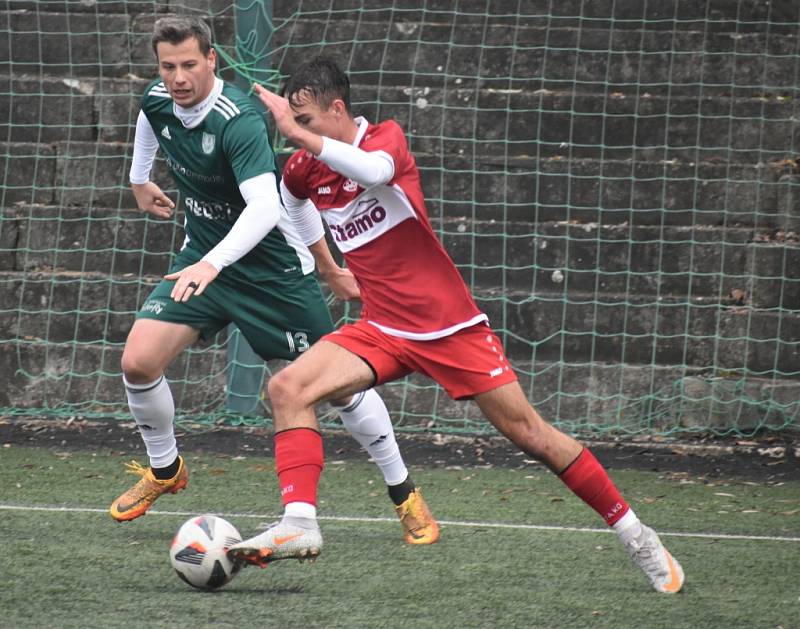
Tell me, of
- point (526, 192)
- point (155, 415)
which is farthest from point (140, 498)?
point (526, 192)

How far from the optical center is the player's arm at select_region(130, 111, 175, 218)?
549 centimetres

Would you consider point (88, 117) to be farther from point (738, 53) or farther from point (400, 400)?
point (738, 53)

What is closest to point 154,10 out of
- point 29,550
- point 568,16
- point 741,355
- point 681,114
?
point 568,16

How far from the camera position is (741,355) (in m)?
8.08

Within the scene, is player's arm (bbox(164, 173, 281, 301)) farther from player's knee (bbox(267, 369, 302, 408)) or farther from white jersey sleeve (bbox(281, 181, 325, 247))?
player's knee (bbox(267, 369, 302, 408))

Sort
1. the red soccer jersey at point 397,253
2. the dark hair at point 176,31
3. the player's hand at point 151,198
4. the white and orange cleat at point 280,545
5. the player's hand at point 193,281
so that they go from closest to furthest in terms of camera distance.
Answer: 1. the white and orange cleat at point 280,545
2. the player's hand at point 193,281
3. the red soccer jersey at point 397,253
4. the dark hair at point 176,31
5. the player's hand at point 151,198

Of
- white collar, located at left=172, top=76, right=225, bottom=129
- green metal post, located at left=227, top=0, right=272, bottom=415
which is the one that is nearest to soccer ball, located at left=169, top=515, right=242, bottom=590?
white collar, located at left=172, top=76, right=225, bottom=129

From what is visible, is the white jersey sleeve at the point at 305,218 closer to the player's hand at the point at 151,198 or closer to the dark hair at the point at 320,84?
the dark hair at the point at 320,84

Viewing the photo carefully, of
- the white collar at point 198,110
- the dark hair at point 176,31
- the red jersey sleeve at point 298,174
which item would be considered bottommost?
the red jersey sleeve at point 298,174

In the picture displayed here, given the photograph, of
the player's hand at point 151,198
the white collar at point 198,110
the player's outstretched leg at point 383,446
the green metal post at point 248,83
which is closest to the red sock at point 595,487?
the player's outstretched leg at point 383,446

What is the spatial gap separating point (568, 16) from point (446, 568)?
5.26 m

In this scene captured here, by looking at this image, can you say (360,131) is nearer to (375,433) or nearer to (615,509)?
(375,433)

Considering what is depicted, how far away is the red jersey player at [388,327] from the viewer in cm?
421

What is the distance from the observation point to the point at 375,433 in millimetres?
5258
